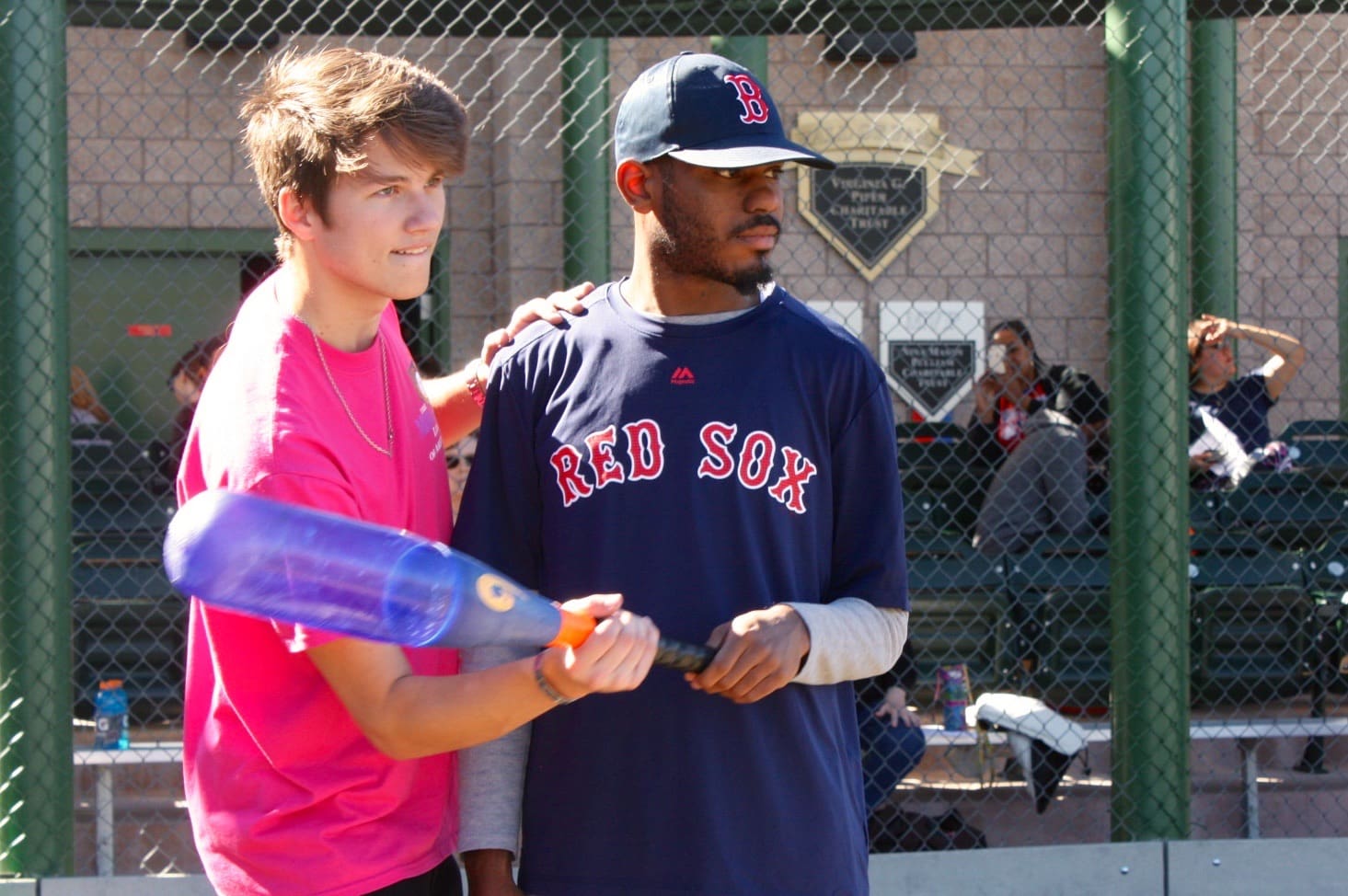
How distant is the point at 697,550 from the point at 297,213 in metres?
0.66

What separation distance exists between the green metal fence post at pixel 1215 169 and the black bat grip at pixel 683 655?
6.53 metres

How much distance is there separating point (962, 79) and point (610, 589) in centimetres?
689

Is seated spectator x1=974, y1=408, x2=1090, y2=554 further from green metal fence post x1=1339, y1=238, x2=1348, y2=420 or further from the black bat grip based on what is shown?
the black bat grip

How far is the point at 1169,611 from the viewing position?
4098 millimetres

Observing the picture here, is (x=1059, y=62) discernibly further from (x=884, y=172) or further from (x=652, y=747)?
(x=652, y=747)

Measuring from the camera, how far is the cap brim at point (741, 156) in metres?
1.94

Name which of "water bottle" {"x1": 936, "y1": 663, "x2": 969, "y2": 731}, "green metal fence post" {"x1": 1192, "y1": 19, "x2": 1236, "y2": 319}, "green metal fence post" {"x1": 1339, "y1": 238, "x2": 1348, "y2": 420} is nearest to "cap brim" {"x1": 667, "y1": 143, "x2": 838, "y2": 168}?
"water bottle" {"x1": 936, "y1": 663, "x2": 969, "y2": 731}

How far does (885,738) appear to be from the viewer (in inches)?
175

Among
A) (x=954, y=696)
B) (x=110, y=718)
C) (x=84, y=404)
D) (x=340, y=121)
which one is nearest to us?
(x=340, y=121)

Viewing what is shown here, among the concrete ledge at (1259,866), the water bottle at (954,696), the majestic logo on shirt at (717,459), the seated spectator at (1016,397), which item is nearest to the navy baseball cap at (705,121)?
the majestic logo on shirt at (717,459)

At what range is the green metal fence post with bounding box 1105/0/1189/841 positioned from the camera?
409 cm

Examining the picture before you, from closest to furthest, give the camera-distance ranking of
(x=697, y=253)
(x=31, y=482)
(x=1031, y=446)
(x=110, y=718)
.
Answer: (x=697, y=253)
(x=31, y=482)
(x=110, y=718)
(x=1031, y=446)

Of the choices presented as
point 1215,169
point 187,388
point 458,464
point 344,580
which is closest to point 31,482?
point 458,464

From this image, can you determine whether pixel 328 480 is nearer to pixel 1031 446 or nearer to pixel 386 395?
pixel 386 395
